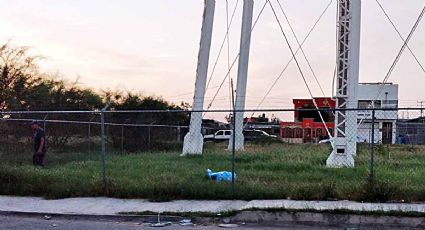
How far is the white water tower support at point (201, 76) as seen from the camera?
2542 cm

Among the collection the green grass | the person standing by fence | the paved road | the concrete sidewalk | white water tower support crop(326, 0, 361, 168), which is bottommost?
the paved road

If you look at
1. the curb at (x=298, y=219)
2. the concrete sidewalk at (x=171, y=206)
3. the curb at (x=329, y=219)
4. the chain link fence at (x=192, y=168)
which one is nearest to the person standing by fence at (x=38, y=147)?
the chain link fence at (x=192, y=168)

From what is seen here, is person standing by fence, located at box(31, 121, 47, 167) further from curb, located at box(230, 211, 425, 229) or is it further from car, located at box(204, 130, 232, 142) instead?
car, located at box(204, 130, 232, 142)

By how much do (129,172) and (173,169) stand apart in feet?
5.13

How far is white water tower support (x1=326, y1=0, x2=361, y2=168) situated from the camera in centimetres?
1920

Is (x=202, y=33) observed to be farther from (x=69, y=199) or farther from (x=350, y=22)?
(x=69, y=199)

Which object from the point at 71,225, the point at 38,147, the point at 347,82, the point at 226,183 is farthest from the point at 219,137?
the point at 71,225

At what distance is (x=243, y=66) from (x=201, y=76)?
14.9 ft

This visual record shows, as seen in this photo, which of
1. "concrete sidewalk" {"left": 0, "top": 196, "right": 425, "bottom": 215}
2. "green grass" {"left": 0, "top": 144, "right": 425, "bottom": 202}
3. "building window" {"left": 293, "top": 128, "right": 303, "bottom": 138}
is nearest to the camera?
"concrete sidewalk" {"left": 0, "top": 196, "right": 425, "bottom": 215}

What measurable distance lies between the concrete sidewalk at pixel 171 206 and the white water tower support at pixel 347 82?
8127 mm

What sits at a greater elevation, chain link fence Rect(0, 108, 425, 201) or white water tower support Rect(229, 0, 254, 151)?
white water tower support Rect(229, 0, 254, 151)

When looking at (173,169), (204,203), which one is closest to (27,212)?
(204,203)

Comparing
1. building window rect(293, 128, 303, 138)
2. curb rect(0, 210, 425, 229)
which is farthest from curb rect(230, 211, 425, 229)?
building window rect(293, 128, 303, 138)

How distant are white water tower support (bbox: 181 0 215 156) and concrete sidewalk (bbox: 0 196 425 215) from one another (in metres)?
13.0
